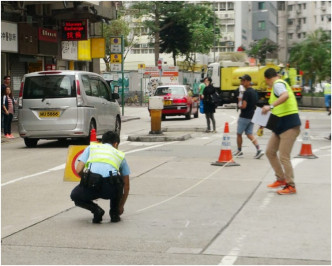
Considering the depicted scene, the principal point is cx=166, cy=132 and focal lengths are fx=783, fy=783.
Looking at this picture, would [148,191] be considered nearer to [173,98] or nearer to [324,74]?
[173,98]

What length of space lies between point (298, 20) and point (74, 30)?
10748 cm

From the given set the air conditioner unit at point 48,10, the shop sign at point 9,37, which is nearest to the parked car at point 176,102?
the air conditioner unit at point 48,10

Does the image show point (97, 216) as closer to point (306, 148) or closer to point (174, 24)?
point (306, 148)

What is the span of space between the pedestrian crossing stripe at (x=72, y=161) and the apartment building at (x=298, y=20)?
119 m

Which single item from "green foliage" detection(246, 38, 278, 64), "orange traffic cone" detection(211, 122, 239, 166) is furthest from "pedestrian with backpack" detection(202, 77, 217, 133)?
"green foliage" detection(246, 38, 278, 64)

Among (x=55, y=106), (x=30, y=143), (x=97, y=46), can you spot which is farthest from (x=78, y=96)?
(x=97, y=46)

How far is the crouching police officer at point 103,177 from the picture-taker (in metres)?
8.35

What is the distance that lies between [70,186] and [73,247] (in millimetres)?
4544

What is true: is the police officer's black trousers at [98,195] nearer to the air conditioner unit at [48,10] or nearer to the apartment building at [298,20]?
the air conditioner unit at [48,10]

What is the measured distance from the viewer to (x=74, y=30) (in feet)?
112

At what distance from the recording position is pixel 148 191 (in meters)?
11.1

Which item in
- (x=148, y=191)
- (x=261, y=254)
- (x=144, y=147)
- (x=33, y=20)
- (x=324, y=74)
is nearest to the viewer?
(x=261, y=254)

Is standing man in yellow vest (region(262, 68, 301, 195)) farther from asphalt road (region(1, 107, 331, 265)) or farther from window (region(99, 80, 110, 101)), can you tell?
window (region(99, 80, 110, 101))

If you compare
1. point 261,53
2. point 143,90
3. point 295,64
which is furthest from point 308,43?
point 261,53
